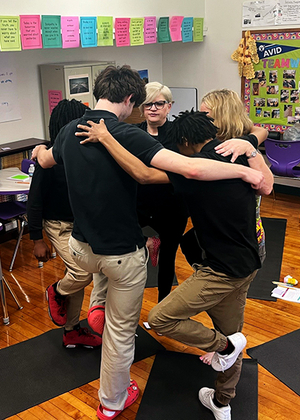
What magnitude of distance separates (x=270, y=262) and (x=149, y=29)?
314 cm

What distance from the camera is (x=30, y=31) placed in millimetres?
4266

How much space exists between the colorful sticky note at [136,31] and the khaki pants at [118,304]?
3.71 metres

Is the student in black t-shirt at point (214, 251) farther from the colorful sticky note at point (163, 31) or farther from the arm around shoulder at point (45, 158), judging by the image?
the colorful sticky note at point (163, 31)

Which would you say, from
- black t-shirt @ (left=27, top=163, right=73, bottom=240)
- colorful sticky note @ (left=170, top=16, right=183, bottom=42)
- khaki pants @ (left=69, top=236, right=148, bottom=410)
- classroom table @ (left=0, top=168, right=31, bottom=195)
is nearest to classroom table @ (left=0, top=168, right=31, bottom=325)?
classroom table @ (left=0, top=168, right=31, bottom=195)

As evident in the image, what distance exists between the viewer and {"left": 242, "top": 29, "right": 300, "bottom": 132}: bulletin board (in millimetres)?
5738

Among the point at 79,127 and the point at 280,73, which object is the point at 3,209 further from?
the point at 280,73

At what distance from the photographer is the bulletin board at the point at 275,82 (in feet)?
18.8

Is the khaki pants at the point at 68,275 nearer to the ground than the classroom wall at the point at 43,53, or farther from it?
nearer to the ground

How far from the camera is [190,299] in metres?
2.16

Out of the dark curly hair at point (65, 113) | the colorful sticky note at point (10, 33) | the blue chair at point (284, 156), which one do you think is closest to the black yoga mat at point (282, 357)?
the dark curly hair at point (65, 113)

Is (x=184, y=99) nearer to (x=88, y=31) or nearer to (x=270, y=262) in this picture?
(x=88, y=31)

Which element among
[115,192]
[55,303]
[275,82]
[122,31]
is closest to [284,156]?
[275,82]

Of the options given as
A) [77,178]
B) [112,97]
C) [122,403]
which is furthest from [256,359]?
[112,97]

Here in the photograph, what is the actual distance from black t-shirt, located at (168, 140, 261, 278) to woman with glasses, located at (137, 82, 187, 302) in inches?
30.9
